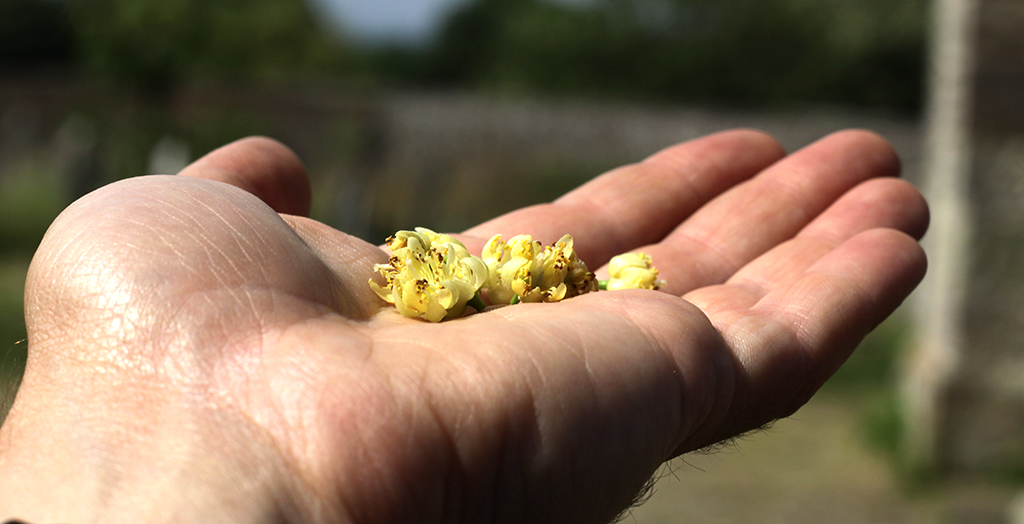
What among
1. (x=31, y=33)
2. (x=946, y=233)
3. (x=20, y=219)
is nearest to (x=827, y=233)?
(x=946, y=233)

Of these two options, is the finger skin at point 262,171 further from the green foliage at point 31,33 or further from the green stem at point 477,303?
the green foliage at point 31,33

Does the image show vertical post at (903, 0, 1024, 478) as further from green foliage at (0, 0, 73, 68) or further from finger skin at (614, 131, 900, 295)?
green foliage at (0, 0, 73, 68)

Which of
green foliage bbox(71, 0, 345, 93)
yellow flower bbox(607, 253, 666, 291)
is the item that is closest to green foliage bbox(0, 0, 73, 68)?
green foliage bbox(71, 0, 345, 93)

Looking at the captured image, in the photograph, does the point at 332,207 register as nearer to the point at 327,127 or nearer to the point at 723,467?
Answer: the point at 327,127

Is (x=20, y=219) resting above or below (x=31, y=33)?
above

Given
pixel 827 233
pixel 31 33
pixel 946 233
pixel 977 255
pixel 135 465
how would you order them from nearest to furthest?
pixel 135 465, pixel 827 233, pixel 977 255, pixel 946 233, pixel 31 33

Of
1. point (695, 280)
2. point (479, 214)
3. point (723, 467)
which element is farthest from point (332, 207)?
point (695, 280)

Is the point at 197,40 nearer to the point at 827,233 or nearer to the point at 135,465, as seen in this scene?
the point at 827,233
